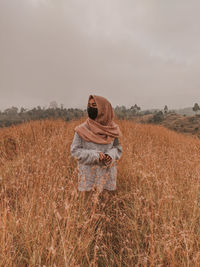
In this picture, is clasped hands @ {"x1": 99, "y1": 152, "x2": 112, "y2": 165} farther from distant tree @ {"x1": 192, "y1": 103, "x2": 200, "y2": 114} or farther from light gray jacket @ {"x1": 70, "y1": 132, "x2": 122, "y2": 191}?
distant tree @ {"x1": 192, "y1": 103, "x2": 200, "y2": 114}

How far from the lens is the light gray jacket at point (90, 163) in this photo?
6.76ft

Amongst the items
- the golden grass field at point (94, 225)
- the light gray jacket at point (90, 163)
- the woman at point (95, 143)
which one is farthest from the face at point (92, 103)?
the golden grass field at point (94, 225)

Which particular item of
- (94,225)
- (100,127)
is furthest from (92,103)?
(94,225)

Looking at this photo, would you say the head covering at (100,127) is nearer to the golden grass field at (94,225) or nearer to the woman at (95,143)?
the woman at (95,143)

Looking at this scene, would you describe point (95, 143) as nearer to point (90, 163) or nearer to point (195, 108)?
point (90, 163)

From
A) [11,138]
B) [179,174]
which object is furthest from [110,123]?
[11,138]

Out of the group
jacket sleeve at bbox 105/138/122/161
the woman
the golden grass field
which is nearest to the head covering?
the woman

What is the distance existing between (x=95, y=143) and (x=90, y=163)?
0.27 metres

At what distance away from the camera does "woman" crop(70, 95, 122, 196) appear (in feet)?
6.92

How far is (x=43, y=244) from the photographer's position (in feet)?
4.72

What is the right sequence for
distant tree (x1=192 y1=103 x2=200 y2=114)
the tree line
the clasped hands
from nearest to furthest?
the clasped hands → the tree line → distant tree (x1=192 y1=103 x2=200 y2=114)

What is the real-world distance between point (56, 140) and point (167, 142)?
15.1 feet

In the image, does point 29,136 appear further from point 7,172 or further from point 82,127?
point 82,127

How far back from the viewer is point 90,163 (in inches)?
82.9
